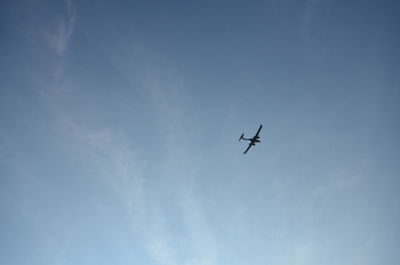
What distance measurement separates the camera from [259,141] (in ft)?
180
